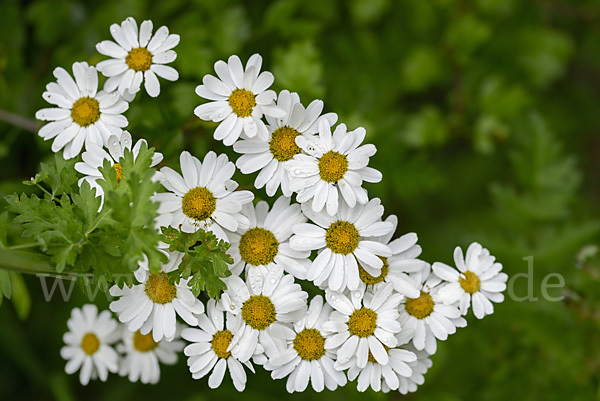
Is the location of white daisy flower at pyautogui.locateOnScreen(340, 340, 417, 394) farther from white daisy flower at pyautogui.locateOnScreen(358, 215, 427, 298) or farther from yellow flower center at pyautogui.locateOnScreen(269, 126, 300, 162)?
yellow flower center at pyautogui.locateOnScreen(269, 126, 300, 162)

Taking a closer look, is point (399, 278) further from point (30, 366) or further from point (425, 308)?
point (30, 366)

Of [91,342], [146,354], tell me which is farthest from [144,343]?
[91,342]

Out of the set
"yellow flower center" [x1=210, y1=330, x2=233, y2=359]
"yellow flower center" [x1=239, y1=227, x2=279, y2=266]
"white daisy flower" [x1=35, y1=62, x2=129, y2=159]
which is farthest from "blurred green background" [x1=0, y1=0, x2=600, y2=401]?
"yellow flower center" [x1=210, y1=330, x2=233, y2=359]

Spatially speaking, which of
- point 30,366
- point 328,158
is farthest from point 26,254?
point 30,366

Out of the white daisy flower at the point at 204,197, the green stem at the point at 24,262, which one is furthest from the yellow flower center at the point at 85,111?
the green stem at the point at 24,262

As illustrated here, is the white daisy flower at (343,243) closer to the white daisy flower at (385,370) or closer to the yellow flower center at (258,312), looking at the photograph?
the yellow flower center at (258,312)

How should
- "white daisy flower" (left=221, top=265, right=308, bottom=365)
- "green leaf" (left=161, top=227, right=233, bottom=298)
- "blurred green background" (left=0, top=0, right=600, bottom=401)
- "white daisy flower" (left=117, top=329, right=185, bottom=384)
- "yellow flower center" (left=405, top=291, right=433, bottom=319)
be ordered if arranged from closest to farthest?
"green leaf" (left=161, top=227, right=233, bottom=298) < "white daisy flower" (left=221, top=265, right=308, bottom=365) < "yellow flower center" (left=405, top=291, right=433, bottom=319) < "white daisy flower" (left=117, top=329, right=185, bottom=384) < "blurred green background" (left=0, top=0, right=600, bottom=401)
